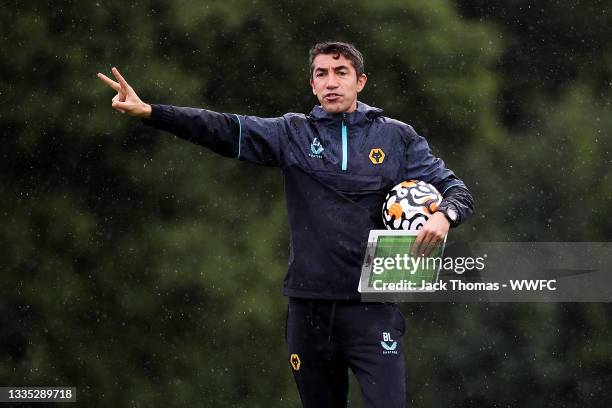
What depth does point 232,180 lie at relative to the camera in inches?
311

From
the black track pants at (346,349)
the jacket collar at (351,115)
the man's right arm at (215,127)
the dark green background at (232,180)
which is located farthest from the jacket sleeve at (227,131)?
the dark green background at (232,180)

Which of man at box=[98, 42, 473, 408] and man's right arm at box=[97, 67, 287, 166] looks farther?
man at box=[98, 42, 473, 408]

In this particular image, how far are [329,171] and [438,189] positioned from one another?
0.45 meters

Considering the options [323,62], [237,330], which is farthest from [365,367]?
[237,330]

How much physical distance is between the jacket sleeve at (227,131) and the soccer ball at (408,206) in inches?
18.9

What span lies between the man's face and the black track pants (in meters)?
0.76

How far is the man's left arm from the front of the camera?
169 inches

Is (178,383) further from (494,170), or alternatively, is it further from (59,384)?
(494,170)

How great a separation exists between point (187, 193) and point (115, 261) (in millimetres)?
652

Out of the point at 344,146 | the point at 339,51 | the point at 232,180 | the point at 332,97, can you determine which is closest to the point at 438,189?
the point at 344,146

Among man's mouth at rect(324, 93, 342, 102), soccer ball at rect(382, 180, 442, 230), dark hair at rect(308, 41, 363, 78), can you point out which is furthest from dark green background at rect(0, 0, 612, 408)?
soccer ball at rect(382, 180, 442, 230)

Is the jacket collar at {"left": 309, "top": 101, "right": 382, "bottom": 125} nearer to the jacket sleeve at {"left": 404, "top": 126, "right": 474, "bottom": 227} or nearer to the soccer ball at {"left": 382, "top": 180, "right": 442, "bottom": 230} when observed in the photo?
the jacket sleeve at {"left": 404, "top": 126, "right": 474, "bottom": 227}

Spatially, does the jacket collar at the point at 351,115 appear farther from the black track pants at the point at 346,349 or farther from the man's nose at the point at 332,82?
the black track pants at the point at 346,349

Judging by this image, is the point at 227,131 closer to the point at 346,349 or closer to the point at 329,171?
the point at 329,171
